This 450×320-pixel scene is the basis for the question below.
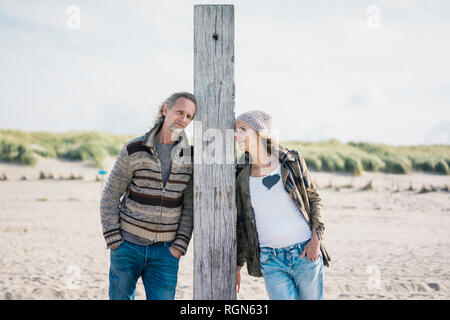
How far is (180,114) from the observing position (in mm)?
2795

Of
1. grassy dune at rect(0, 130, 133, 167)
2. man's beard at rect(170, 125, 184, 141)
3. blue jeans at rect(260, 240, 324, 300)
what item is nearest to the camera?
blue jeans at rect(260, 240, 324, 300)

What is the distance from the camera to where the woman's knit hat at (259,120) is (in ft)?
9.17

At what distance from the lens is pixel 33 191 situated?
15.0 meters

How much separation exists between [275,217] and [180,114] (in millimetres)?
966

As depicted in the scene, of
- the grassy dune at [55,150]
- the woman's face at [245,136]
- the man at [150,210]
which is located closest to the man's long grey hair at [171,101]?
the man at [150,210]

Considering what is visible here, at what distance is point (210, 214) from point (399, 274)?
5.34 metres

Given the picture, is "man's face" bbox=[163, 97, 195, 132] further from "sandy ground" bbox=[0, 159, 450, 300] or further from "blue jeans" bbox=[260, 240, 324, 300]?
"sandy ground" bbox=[0, 159, 450, 300]

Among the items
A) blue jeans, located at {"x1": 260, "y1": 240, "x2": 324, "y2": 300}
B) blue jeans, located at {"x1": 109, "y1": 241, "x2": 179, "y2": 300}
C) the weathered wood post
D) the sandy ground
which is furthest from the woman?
A: the sandy ground

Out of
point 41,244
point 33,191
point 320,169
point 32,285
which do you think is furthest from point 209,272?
point 320,169

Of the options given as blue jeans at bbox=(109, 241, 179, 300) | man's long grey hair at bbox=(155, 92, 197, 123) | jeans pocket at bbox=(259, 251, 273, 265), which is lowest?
blue jeans at bbox=(109, 241, 179, 300)

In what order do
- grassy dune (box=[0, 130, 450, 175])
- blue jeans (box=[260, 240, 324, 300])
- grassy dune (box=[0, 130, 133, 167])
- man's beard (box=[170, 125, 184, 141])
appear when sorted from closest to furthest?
blue jeans (box=[260, 240, 324, 300])
man's beard (box=[170, 125, 184, 141])
grassy dune (box=[0, 130, 133, 167])
grassy dune (box=[0, 130, 450, 175])

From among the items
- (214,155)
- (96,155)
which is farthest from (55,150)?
(214,155)

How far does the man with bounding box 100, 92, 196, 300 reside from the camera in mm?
2895
